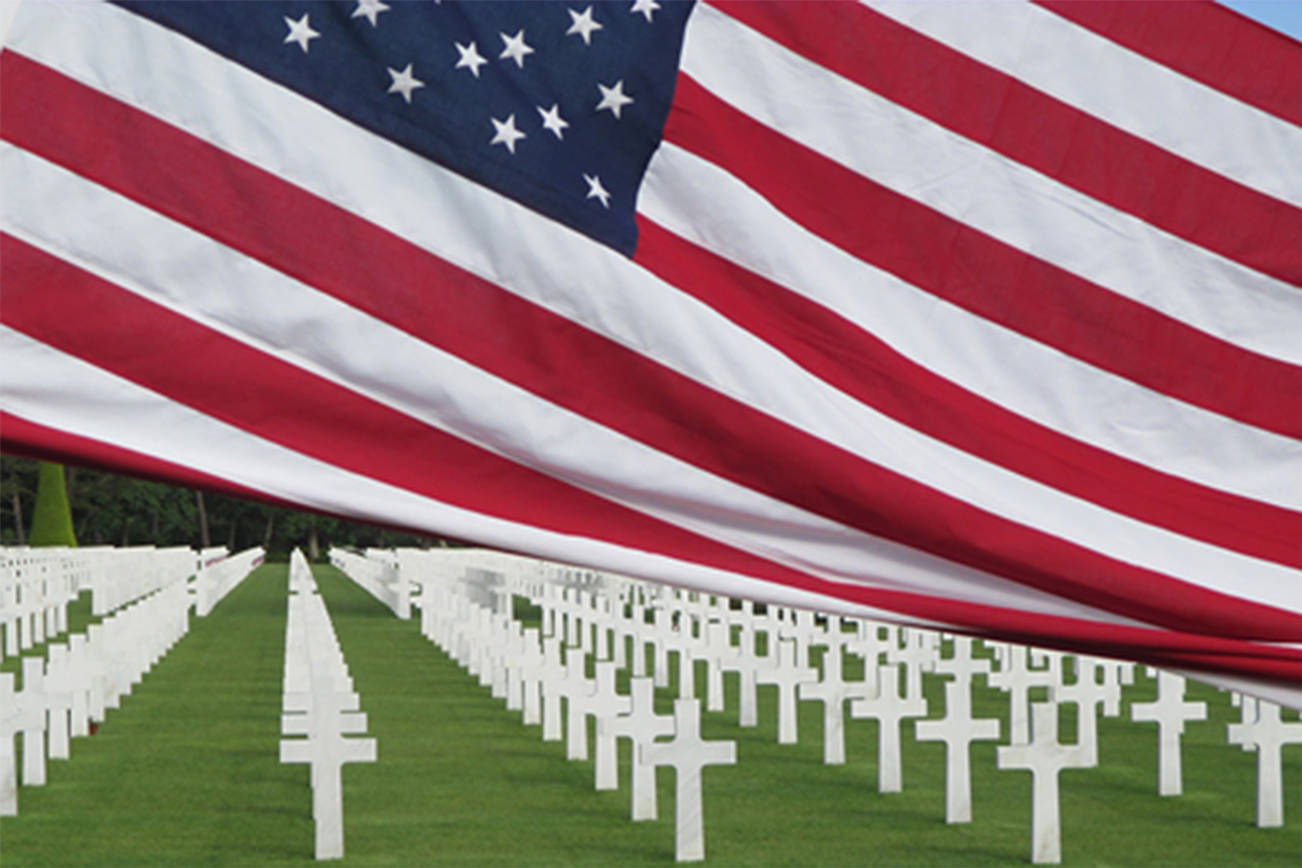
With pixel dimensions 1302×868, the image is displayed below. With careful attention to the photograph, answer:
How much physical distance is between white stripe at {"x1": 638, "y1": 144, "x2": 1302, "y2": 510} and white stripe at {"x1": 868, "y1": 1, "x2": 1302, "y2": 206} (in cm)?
43

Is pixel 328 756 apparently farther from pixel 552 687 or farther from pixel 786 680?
pixel 786 680

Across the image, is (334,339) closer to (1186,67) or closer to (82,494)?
(1186,67)

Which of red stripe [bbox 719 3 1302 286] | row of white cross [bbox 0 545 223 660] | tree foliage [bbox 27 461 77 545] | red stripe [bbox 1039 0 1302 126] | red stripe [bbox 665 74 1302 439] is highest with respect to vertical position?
red stripe [bbox 1039 0 1302 126]

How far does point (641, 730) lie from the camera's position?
352 inches

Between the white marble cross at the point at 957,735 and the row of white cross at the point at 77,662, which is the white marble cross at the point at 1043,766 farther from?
the row of white cross at the point at 77,662

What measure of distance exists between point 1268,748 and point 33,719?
20.9 feet

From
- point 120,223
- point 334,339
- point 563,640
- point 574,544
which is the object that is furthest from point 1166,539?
point 563,640

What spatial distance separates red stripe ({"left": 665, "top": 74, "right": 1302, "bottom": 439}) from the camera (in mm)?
3150

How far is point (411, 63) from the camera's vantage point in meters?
2.90

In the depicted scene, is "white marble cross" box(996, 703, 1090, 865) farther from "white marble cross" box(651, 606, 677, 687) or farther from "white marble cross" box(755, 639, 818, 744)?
"white marble cross" box(651, 606, 677, 687)

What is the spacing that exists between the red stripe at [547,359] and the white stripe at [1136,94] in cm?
77

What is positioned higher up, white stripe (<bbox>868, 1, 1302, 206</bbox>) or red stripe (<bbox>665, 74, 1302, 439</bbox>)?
white stripe (<bbox>868, 1, 1302, 206</bbox>)

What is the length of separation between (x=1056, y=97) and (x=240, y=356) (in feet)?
4.83

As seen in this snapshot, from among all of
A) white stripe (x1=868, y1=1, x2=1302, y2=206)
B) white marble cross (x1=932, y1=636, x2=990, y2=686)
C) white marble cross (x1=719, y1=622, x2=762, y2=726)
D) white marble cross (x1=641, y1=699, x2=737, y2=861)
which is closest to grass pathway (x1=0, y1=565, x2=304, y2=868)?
white marble cross (x1=641, y1=699, x2=737, y2=861)
